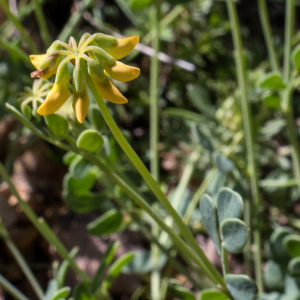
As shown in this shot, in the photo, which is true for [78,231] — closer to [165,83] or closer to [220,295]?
[165,83]

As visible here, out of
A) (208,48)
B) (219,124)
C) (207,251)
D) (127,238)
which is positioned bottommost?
Result: (207,251)


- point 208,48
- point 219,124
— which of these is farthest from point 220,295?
point 208,48

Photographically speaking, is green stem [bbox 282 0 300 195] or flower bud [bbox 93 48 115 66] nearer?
flower bud [bbox 93 48 115 66]

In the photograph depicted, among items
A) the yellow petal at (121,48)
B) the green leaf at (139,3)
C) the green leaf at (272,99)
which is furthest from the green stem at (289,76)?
the yellow petal at (121,48)

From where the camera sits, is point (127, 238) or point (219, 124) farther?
point (127, 238)

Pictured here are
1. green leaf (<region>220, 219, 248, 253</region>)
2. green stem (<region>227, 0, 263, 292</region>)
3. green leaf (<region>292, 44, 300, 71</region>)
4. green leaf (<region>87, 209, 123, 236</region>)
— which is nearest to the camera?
green leaf (<region>220, 219, 248, 253</region>)

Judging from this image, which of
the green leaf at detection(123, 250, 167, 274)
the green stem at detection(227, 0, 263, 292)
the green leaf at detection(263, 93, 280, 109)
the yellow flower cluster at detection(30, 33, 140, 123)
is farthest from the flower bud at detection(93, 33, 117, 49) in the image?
the green leaf at detection(123, 250, 167, 274)

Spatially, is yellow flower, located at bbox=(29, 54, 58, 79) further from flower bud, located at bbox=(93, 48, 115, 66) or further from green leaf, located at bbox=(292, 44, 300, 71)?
green leaf, located at bbox=(292, 44, 300, 71)
